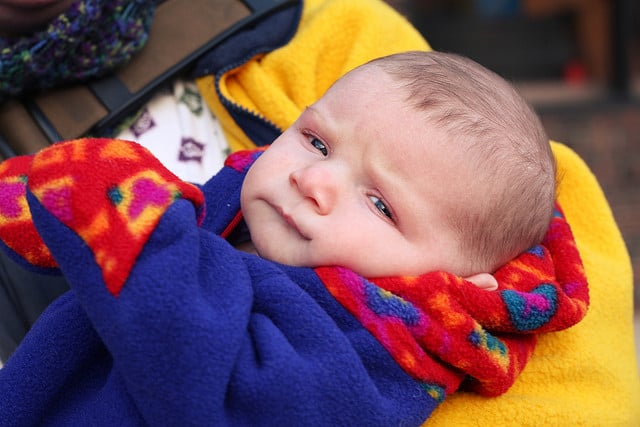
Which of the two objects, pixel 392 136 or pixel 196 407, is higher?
pixel 392 136

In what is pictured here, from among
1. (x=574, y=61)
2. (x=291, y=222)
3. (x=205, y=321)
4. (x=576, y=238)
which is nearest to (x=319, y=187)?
(x=291, y=222)

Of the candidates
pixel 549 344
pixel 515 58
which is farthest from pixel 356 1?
pixel 515 58

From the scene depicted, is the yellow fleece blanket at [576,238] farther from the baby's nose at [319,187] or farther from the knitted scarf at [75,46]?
the baby's nose at [319,187]

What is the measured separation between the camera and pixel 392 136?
1.20 m

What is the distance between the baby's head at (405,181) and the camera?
3.85 feet

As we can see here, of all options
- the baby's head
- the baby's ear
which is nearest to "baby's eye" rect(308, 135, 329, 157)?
the baby's head

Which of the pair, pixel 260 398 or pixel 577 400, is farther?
pixel 577 400

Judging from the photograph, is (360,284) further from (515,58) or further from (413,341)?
(515,58)

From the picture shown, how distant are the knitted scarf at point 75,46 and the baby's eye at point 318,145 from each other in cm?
60

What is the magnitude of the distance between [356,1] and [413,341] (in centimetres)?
98

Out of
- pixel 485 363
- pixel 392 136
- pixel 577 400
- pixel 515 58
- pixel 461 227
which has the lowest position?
pixel 515 58

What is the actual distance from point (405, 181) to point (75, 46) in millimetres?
808

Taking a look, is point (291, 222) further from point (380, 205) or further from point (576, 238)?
point (576, 238)

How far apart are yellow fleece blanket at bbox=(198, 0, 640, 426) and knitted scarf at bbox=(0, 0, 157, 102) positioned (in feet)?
0.64
